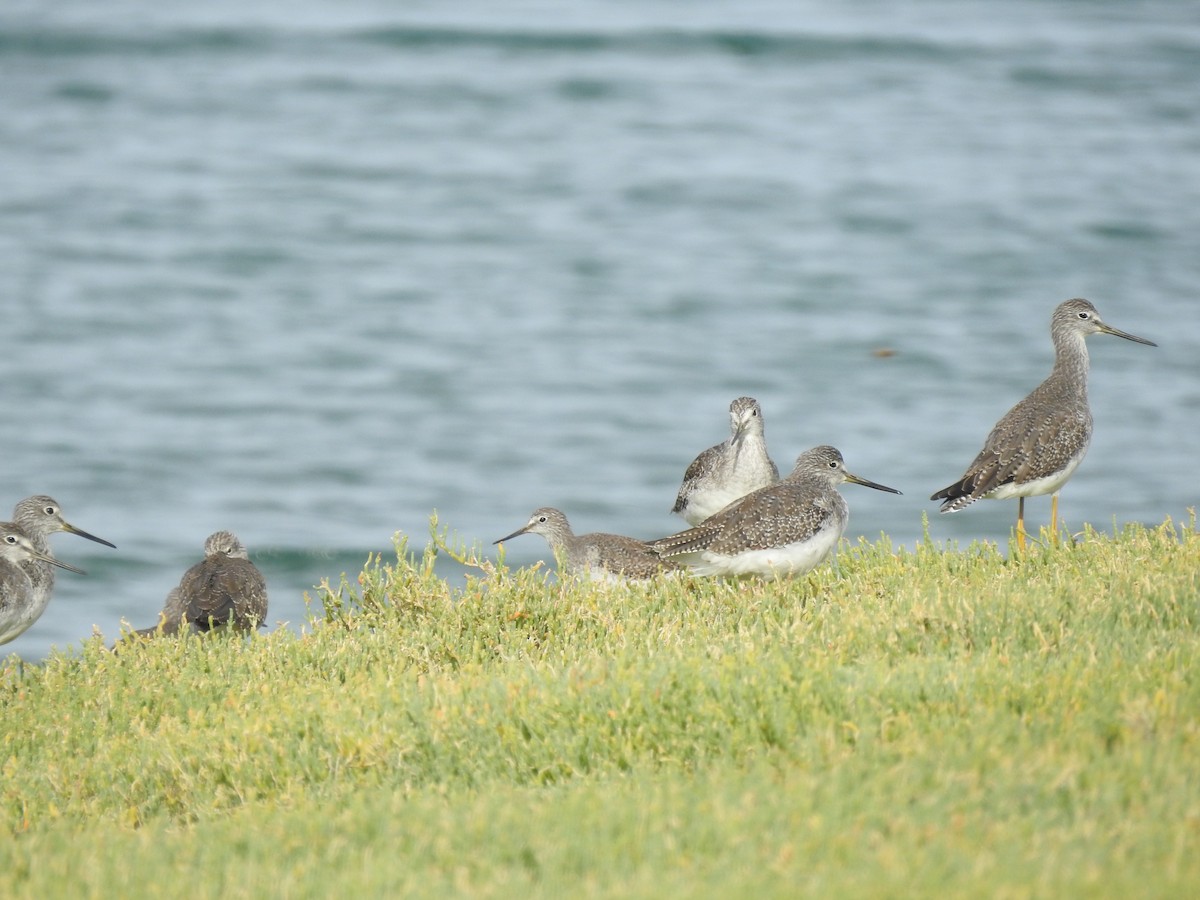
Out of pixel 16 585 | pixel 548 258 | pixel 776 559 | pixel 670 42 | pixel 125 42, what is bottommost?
pixel 776 559

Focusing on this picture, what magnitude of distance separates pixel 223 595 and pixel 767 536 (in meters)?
4.06

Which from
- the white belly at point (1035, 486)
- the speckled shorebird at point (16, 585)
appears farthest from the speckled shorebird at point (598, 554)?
the speckled shorebird at point (16, 585)

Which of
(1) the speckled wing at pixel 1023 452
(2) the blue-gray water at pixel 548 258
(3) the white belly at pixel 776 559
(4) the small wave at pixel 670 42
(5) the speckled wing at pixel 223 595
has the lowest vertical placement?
(3) the white belly at pixel 776 559

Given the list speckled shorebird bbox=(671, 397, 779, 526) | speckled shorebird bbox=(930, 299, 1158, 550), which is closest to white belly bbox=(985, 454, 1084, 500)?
speckled shorebird bbox=(930, 299, 1158, 550)

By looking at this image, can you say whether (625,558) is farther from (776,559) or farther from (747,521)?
(776,559)

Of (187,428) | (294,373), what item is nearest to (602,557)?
(187,428)

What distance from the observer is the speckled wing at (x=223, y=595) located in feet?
36.6

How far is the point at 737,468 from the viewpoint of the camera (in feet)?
42.4

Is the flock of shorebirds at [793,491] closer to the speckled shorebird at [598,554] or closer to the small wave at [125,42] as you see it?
the speckled shorebird at [598,554]

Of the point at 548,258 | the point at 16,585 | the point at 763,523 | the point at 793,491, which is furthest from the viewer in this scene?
the point at 548,258

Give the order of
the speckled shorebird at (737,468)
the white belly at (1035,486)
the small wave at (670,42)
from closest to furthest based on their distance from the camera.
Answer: the white belly at (1035,486)
the speckled shorebird at (737,468)
the small wave at (670,42)

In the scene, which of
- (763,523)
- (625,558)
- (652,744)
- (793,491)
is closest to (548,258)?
(625,558)

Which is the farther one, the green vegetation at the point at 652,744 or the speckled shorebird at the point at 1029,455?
the speckled shorebird at the point at 1029,455

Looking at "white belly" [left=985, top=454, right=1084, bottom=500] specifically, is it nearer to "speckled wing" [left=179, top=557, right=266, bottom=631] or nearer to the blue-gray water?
"speckled wing" [left=179, top=557, right=266, bottom=631]
